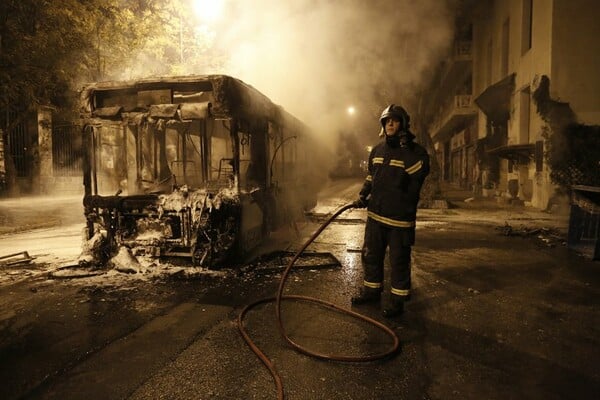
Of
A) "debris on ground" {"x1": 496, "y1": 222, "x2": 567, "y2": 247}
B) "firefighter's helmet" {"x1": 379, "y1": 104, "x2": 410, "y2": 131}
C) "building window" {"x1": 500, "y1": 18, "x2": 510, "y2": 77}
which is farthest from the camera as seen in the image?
"building window" {"x1": 500, "y1": 18, "x2": 510, "y2": 77}

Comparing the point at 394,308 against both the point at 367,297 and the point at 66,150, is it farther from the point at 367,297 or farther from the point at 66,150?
the point at 66,150

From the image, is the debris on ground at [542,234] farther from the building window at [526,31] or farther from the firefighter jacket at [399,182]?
the building window at [526,31]

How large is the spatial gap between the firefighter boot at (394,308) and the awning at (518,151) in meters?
11.8

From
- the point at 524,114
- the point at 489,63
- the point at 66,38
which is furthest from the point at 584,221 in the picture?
the point at 66,38

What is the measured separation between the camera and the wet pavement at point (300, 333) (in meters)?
2.82

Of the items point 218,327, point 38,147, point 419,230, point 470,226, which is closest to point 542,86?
point 470,226

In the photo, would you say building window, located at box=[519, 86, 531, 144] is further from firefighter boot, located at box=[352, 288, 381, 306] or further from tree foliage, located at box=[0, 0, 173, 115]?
tree foliage, located at box=[0, 0, 173, 115]

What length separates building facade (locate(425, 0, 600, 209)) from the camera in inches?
484

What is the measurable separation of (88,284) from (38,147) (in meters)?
16.6

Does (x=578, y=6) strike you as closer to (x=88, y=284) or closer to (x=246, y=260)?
(x=246, y=260)

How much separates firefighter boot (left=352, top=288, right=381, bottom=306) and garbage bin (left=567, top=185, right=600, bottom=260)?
4.17m

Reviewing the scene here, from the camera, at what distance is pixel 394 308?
13.4ft

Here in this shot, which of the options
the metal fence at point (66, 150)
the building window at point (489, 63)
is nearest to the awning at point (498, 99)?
the building window at point (489, 63)

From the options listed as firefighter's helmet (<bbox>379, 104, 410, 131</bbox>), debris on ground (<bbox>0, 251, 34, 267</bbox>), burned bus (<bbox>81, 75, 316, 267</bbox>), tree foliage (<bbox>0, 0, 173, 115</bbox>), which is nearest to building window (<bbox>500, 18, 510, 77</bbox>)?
tree foliage (<bbox>0, 0, 173, 115</bbox>)
